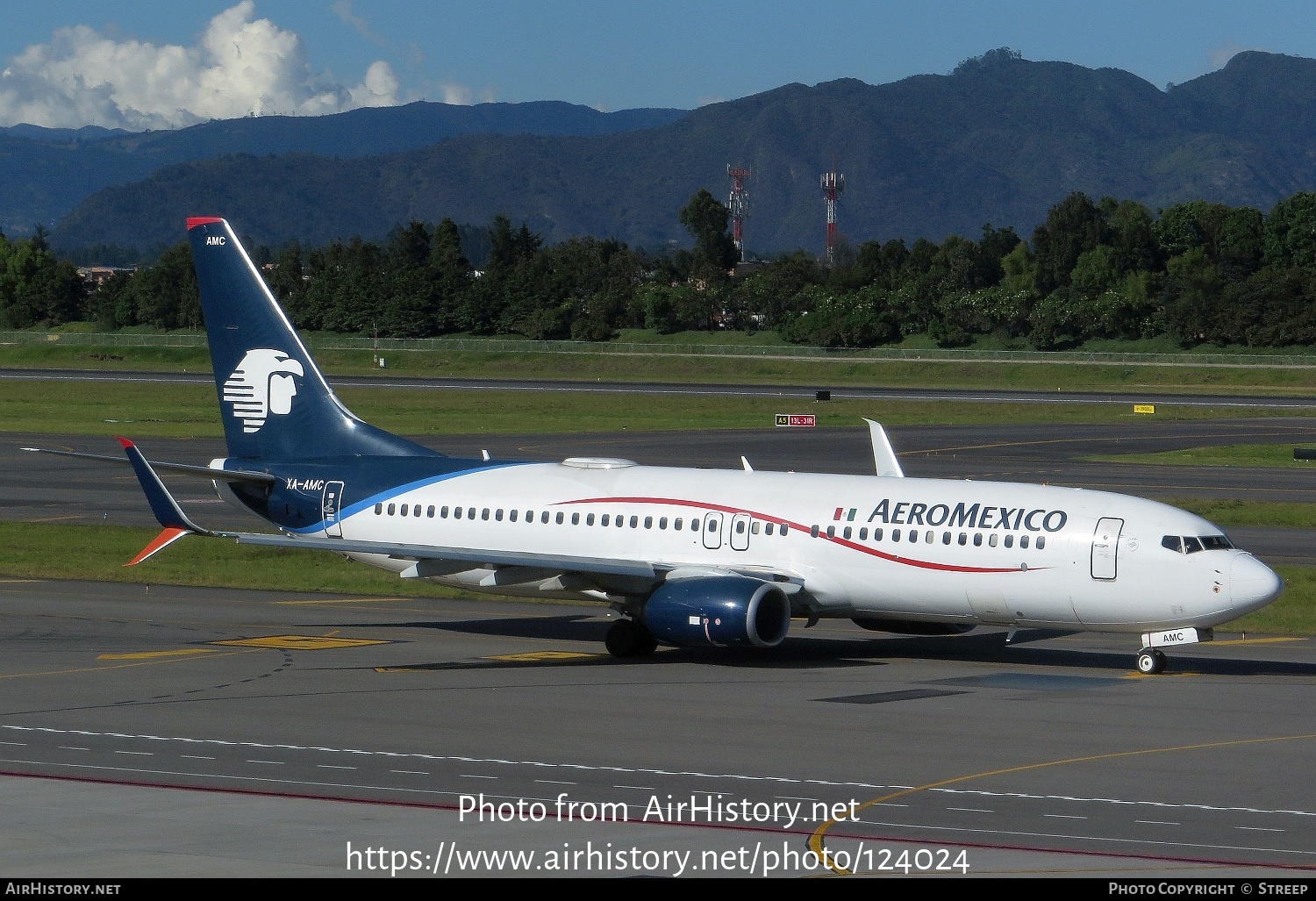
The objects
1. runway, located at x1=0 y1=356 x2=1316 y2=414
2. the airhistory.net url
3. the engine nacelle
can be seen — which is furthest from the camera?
runway, located at x1=0 y1=356 x2=1316 y2=414

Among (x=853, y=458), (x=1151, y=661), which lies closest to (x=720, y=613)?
(x=1151, y=661)

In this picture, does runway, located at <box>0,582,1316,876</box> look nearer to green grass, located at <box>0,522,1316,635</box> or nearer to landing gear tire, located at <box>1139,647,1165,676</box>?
landing gear tire, located at <box>1139,647,1165,676</box>

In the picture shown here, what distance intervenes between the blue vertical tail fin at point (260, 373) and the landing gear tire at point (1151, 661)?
686 inches

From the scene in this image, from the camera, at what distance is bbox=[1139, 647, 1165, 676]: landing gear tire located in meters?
33.3

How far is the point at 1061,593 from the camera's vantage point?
1294 inches

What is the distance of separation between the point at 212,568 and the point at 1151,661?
90.8ft

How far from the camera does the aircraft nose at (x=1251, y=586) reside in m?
31.6

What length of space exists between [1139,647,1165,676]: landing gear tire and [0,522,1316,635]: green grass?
8162 mm

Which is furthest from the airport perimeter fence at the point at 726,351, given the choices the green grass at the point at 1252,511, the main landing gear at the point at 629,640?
the main landing gear at the point at 629,640

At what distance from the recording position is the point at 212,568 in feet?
163

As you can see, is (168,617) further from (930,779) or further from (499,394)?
(499,394)

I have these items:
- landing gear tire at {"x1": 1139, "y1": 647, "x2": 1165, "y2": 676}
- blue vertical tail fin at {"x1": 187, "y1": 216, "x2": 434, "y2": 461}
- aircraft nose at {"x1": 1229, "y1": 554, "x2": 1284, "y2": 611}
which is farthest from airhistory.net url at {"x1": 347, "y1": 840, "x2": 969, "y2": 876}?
blue vertical tail fin at {"x1": 187, "y1": 216, "x2": 434, "y2": 461}

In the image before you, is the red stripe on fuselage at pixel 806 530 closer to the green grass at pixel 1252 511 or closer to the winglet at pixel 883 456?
the winglet at pixel 883 456

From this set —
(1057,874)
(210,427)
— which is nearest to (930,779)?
(1057,874)
